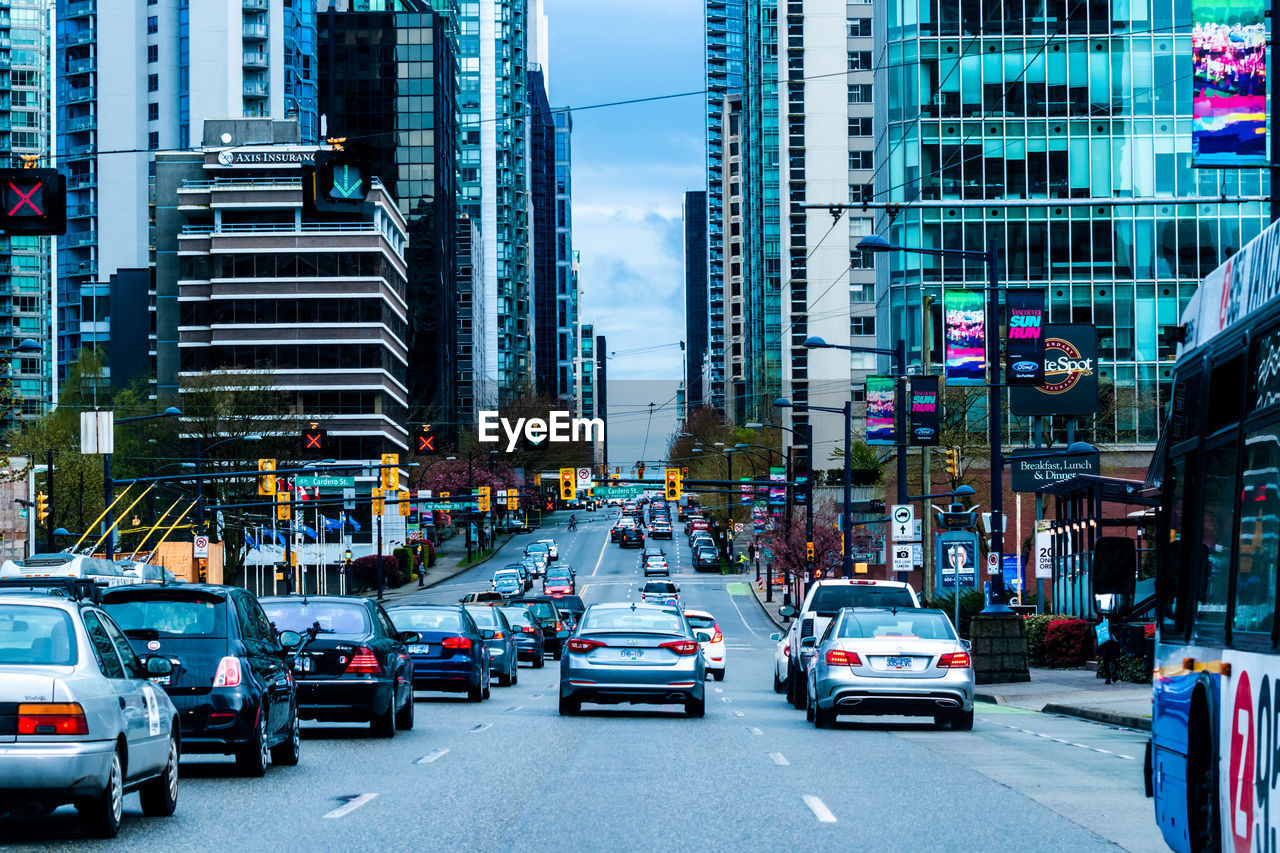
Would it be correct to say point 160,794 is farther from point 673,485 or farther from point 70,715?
point 673,485

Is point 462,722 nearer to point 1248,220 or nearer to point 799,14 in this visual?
point 1248,220

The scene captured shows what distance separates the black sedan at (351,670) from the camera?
21.1 metres

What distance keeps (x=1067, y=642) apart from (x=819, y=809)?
84.7 ft

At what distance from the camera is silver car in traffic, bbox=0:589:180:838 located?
446 inches

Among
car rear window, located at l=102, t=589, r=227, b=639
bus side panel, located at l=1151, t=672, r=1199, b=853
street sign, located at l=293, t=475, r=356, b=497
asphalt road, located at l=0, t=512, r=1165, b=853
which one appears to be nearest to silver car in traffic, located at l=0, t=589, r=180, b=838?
asphalt road, located at l=0, t=512, r=1165, b=853

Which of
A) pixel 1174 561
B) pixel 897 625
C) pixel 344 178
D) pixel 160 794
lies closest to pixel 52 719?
pixel 160 794

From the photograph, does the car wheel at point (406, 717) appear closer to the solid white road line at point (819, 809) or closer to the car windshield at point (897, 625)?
the car windshield at point (897, 625)

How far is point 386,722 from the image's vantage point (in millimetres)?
21766

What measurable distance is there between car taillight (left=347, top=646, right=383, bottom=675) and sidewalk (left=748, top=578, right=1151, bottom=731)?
388 inches

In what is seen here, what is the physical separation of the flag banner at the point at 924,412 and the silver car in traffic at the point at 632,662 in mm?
18581

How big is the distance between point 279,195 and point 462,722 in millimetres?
104599

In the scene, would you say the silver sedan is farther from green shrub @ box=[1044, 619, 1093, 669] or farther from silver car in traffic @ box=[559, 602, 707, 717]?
green shrub @ box=[1044, 619, 1093, 669]

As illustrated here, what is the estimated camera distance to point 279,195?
125625 millimetres

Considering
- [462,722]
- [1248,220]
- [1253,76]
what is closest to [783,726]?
[462,722]
